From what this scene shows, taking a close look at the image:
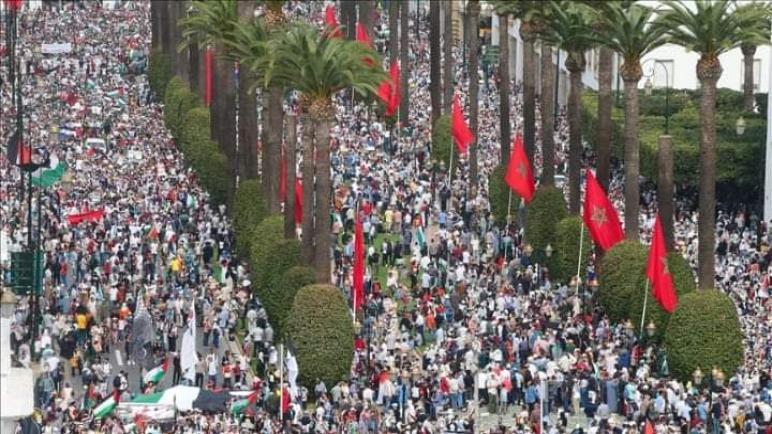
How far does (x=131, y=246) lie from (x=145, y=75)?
155ft

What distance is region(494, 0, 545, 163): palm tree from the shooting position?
85562 mm

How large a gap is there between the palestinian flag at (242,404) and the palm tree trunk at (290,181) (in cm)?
1505

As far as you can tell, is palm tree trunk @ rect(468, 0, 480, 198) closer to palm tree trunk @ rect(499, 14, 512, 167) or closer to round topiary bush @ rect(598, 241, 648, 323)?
palm tree trunk @ rect(499, 14, 512, 167)

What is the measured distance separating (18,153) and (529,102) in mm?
17733

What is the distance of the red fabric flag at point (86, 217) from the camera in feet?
285

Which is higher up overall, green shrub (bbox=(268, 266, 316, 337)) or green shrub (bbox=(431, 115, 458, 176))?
green shrub (bbox=(431, 115, 458, 176))

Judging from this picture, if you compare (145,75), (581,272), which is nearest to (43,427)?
(581,272)

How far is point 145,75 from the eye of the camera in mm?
131500

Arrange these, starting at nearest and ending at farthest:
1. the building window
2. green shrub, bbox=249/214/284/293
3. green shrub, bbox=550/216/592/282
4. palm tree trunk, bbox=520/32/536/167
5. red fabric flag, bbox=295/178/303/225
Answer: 1. green shrub, bbox=249/214/284/293
2. green shrub, bbox=550/216/592/282
3. red fabric flag, bbox=295/178/303/225
4. palm tree trunk, bbox=520/32/536/167
5. the building window

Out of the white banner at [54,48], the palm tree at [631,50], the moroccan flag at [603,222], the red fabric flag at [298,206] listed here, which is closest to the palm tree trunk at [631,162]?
the palm tree at [631,50]

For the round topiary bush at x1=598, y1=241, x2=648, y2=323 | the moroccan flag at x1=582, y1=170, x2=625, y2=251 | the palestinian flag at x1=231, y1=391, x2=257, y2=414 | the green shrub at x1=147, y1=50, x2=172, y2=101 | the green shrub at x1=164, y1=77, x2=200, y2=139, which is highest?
the green shrub at x1=147, y1=50, x2=172, y2=101

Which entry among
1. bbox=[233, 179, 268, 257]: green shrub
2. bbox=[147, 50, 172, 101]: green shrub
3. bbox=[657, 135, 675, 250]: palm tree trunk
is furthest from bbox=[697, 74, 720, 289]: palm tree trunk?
bbox=[147, 50, 172, 101]: green shrub

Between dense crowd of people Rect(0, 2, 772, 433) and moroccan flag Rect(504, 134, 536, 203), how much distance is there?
5.37 feet

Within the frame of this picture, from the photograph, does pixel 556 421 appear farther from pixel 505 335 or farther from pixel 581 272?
pixel 581 272
